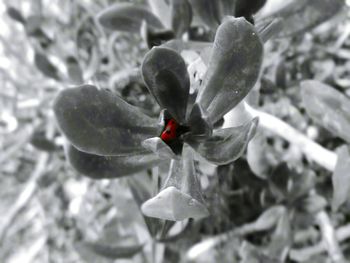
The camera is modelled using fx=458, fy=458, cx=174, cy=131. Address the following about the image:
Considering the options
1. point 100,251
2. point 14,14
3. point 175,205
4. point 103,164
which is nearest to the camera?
point 175,205

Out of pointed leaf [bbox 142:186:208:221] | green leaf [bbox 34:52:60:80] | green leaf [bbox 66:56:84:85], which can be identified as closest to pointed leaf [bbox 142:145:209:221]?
pointed leaf [bbox 142:186:208:221]

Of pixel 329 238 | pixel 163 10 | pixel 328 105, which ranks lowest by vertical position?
pixel 329 238

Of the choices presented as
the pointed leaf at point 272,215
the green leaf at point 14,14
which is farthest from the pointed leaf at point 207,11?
the green leaf at point 14,14

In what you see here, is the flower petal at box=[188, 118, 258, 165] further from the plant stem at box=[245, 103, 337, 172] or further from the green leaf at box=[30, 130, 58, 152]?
the green leaf at box=[30, 130, 58, 152]

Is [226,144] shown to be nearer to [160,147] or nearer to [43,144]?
[160,147]

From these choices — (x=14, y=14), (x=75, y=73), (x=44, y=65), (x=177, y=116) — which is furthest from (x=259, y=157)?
(x=14, y=14)

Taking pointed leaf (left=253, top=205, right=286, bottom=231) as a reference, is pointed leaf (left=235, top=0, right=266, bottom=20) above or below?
above

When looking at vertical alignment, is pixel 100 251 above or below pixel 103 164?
below

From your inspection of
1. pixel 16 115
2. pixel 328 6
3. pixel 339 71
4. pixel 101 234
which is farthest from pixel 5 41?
pixel 328 6
